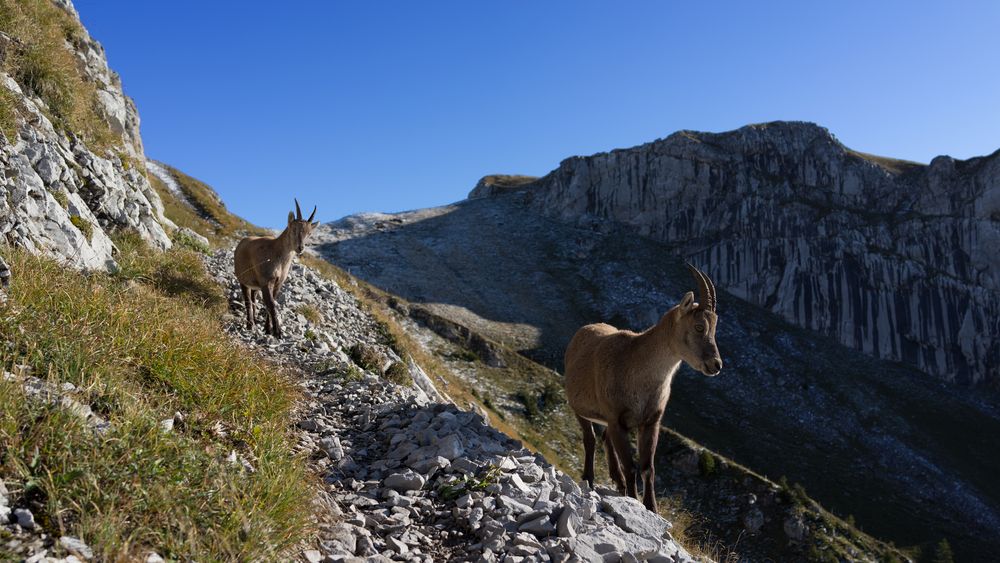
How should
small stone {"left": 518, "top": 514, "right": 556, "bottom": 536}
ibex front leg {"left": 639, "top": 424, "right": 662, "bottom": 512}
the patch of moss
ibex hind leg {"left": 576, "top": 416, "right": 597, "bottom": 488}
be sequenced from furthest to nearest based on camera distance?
the patch of moss → ibex hind leg {"left": 576, "top": 416, "right": 597, "bottom": 488} → ibex front leg {"left": 639, "top": 424, "right": 662, "bottom": 512} → small stone {"left": 518, "top": 514, "right": 556, "bottom": 536}

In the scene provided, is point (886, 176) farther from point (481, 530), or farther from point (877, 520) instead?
point (481, 530)

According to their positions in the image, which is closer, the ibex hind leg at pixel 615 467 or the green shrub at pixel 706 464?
the ibex hind leg at pixel 615 467

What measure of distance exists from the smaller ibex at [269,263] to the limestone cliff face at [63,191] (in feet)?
9.08

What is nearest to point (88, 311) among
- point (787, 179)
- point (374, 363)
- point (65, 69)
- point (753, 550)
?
point (374, 363)

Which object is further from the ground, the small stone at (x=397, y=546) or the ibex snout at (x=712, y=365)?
the ibex snout at (x=712, y=365)

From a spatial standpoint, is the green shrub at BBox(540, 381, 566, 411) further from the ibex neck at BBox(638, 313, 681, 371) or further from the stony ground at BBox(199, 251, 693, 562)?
the ibex neck at BBox(638, 313, 681, 371)

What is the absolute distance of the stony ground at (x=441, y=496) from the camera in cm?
504

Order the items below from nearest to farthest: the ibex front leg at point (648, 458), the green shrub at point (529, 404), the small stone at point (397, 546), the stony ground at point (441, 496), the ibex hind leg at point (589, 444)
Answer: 1. the small stone at point (397, 546)
2. the stony ground at point (441, 496)
3. the ibex front leg at point (648, 458)
4. the ibex hind leg at point (589, 444)
5. the green shrub at point (529, 404)

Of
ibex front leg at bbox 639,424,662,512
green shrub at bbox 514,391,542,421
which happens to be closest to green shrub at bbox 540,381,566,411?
green shrub at bbox 514,391,542,421

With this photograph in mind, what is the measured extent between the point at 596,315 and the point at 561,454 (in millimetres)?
39260

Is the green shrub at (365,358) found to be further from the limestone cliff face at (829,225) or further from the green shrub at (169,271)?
the limestone cliff face at (829,225)

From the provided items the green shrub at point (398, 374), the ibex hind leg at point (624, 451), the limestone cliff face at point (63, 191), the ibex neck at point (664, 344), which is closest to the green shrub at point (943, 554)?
the green shrub at point (398, 374)

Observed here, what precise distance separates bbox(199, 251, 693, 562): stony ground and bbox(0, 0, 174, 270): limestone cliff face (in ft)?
16.0

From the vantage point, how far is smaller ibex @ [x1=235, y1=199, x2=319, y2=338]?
45.4 feet
